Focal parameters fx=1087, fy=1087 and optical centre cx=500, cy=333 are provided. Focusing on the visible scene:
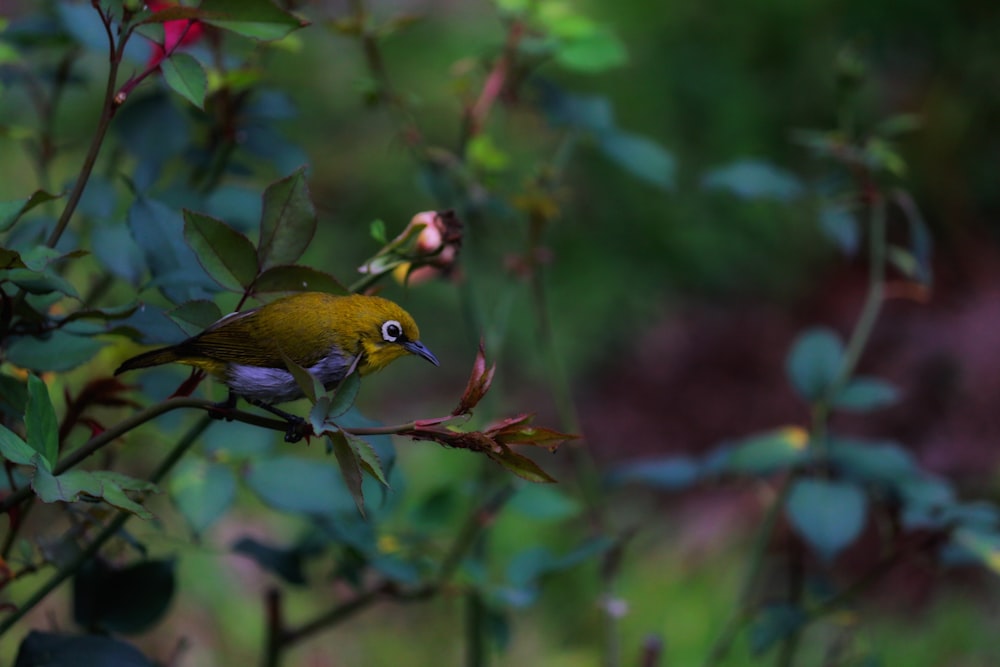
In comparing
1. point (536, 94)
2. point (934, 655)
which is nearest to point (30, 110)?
point (536, 94)

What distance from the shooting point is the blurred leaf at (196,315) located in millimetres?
596

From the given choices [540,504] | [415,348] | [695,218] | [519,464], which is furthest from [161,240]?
[695,218]

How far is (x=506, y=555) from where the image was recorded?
2.66 m

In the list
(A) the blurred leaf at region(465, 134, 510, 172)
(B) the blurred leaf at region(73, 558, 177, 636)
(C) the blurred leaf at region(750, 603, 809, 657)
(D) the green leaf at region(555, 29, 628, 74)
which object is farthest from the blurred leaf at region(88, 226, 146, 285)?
(C) the blurred leaf at region(750, 603, 809, 657)

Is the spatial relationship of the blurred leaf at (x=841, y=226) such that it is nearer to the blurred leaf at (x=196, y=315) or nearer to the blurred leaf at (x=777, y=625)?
the blurred leaf at (x=777, y=625)

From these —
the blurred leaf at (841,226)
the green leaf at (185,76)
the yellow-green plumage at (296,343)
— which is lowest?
the blurred leaf at (841,226)

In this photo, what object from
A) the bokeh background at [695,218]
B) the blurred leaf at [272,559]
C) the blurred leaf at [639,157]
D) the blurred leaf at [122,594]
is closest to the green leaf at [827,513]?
the blurred leaf at [639,157]

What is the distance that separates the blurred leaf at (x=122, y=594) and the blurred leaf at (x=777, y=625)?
62cm

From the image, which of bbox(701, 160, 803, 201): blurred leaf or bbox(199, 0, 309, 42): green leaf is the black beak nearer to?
bbox(199, 0, 309, 42): green leaf

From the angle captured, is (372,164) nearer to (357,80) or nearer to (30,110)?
(30,110)

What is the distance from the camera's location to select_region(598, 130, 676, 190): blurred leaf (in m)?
1.18

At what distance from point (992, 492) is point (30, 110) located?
292 centimetres

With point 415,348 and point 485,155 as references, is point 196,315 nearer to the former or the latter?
point 415,348

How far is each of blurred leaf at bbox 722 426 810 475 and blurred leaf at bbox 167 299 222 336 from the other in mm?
682
